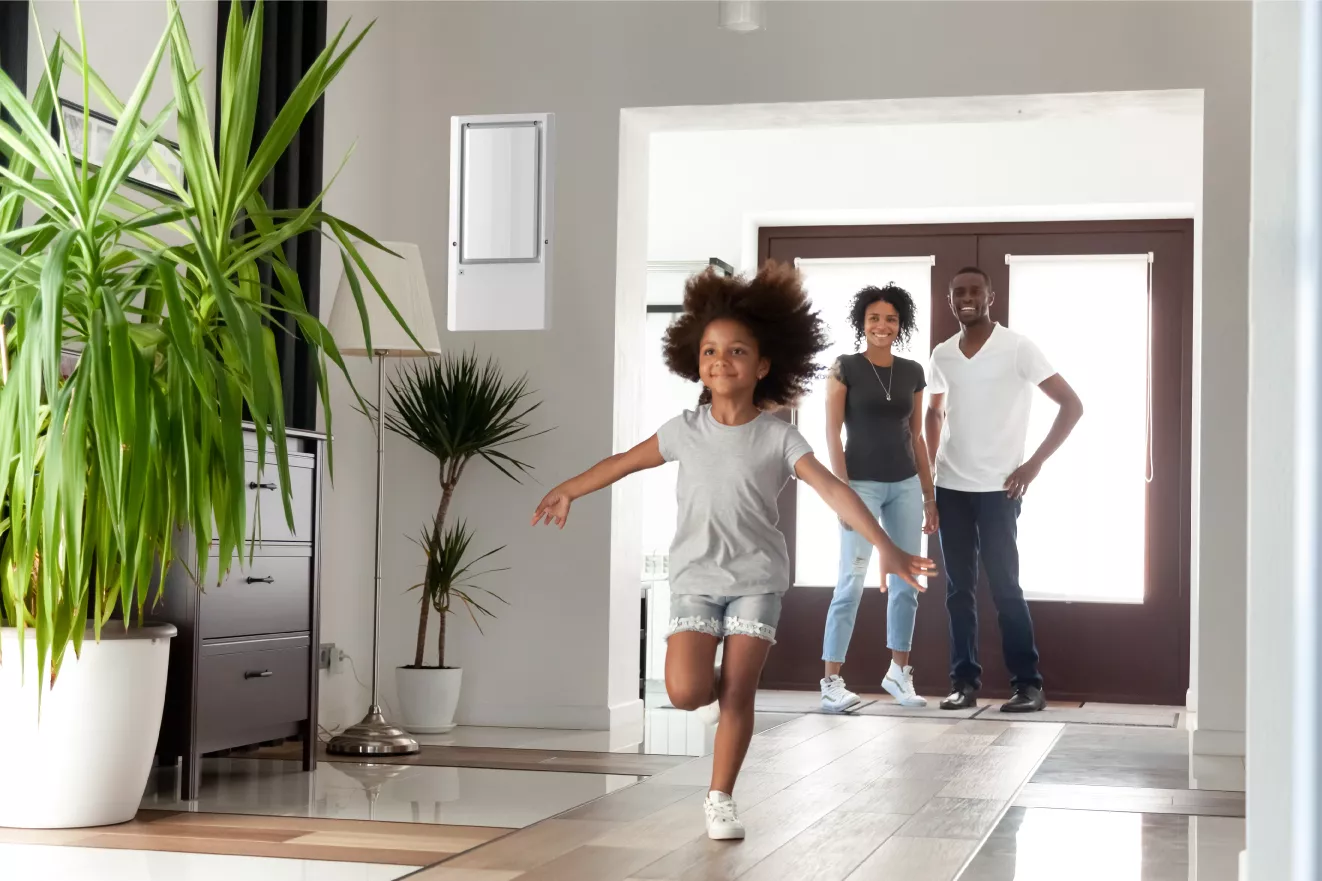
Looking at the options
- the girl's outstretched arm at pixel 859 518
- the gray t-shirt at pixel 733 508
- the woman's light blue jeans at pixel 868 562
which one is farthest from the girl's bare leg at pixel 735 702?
the woman's light blue jeans at pixel 868 562

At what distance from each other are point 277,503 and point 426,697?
120 centimetres

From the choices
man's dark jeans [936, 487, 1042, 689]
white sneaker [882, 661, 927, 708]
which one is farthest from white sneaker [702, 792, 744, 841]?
white sneaker [882, 661, 927, 708]

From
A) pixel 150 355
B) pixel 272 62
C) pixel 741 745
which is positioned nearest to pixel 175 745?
pixel 150 355

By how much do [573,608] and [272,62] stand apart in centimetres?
208

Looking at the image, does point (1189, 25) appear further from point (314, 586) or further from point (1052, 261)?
point (314, 586)

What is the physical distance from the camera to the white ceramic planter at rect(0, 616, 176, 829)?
123 inches

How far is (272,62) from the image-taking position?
491 centimetres

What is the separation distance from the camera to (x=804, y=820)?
336 centimetres

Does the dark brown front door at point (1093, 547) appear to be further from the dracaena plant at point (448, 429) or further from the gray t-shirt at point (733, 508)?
the gray t-shirt at point (733, 508)

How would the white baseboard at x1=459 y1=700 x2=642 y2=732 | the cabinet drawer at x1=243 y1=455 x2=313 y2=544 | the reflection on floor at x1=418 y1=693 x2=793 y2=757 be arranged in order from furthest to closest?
1. the white baseboard at x1=459 y1=700 x2=642 y2=732
2. the reflection on floor at x1=418 y1=693 x2=793 y2=757
3. the cabinet drawer at x1=243 y1=455 x2=313 y2=544

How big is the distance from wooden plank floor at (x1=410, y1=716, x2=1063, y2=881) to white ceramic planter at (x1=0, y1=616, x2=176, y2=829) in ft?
2.69

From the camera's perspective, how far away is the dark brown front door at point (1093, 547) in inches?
267

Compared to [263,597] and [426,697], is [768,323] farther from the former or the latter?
[426,697]

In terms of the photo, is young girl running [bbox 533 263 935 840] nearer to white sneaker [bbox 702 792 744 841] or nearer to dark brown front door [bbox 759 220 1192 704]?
white sneaker [bbox 702 792 744 841]
